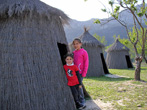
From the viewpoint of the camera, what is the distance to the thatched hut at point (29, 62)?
310 centimetres

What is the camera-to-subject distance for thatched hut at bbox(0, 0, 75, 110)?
10.2 ft

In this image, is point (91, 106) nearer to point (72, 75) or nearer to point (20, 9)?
point (72, 75)

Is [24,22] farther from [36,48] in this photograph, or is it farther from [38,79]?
[38,79]

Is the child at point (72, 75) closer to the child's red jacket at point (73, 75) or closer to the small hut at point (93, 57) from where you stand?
the child's red jacket at point (73, 75)

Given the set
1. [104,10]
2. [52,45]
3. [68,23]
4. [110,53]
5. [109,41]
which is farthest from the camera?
[109,41]

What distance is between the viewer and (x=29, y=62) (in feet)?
10.9

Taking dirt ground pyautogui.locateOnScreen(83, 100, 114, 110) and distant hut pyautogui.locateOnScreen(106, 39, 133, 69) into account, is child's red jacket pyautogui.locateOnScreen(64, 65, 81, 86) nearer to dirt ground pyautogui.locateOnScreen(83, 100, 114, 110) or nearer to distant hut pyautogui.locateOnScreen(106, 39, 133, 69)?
dirt ground pyautogui.locateOnScreen(83, 100, 114, 110)

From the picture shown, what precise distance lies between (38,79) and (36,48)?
32.0 inches

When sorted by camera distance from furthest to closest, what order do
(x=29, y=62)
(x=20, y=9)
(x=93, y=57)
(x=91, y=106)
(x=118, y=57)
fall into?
(x=118, y=57), (x=93, y=57), (x=91, y=106), (x=20, y=9), (x=29, y=62)

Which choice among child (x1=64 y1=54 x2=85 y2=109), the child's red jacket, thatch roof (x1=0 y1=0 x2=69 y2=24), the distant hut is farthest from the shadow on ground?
the distant hut

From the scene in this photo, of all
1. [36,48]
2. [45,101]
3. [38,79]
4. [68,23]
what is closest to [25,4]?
[36,48]

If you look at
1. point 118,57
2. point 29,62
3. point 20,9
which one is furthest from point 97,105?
point 118,57

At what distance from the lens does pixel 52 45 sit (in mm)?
3818

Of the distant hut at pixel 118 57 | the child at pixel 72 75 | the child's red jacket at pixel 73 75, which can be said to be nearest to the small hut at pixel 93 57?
the distant hut at pixel 118 57
